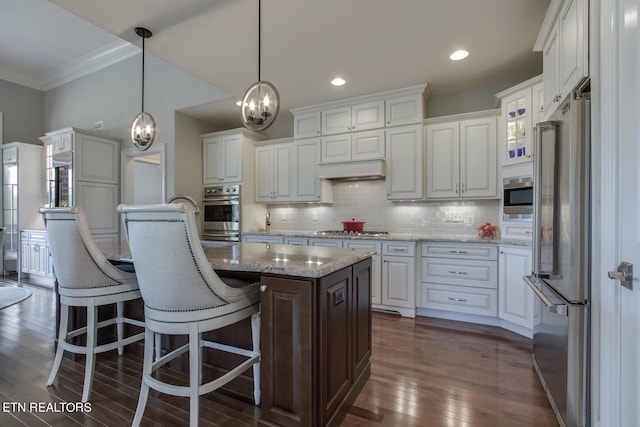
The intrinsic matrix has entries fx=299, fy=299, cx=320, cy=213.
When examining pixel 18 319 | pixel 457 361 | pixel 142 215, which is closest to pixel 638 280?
pixel 457 361

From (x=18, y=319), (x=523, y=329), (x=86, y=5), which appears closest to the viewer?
(x=86, y=5)

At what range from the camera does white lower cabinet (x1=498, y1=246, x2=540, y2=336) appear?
2.75 m

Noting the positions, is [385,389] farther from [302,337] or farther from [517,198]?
[517,198]

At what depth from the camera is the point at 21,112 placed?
A: 5.79 meters

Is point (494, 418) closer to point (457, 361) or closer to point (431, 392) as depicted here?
point (431, 392)

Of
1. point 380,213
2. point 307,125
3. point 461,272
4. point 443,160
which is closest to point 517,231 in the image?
point 461,272

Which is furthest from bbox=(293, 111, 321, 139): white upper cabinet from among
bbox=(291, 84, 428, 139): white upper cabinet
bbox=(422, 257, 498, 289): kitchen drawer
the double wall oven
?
bbox=(422, 257, 498, 289): kitchen drawer

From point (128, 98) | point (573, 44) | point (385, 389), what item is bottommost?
point (385, 389)

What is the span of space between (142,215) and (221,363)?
1.18 metres

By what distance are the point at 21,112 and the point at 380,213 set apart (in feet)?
23.3

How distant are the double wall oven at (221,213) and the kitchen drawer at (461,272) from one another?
278 cm

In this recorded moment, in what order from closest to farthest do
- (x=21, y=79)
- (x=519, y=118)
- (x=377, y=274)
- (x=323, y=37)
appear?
(x=323, y=37)
(x=519, y=118)
(x=377, y=274)
(x=21, y=79)

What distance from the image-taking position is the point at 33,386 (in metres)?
1.96

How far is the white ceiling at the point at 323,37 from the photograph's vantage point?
232 cm
